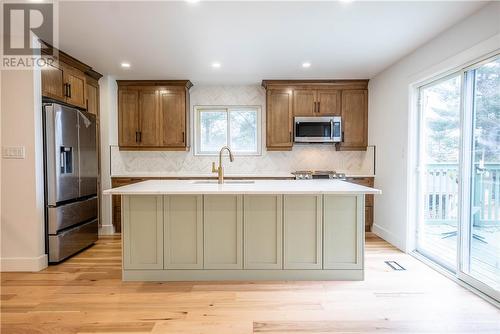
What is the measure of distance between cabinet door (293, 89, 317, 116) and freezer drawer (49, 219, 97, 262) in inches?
141

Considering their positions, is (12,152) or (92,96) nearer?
(12,152)

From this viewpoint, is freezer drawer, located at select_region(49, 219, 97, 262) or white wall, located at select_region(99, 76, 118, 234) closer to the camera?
freezer drawer, located at select_region(49, 219, 97, 262)

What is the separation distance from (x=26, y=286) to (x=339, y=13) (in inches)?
152

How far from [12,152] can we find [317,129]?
4077mm

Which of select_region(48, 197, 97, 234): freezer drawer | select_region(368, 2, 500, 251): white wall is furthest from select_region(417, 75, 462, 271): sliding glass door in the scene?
select_region(48, 197, 97, 234): freezer drawer

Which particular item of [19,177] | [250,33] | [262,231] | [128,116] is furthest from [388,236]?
[19,177]

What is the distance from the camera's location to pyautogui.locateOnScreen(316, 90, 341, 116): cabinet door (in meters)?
4.74

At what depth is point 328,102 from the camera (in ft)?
15.6

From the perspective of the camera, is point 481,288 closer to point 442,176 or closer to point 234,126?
point 442,176

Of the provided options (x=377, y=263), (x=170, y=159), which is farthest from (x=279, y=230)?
(x=170, y=159)

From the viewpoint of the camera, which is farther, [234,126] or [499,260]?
[234,126]

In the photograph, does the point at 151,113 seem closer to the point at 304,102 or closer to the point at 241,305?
the point at 304,102

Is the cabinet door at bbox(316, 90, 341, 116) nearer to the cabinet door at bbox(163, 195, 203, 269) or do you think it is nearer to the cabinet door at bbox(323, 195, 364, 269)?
the cabinet door at bbox(323, 195, 364, 269)

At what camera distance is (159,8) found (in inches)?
95.0
